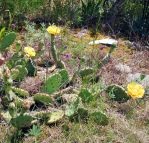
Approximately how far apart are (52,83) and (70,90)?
0.64 feet

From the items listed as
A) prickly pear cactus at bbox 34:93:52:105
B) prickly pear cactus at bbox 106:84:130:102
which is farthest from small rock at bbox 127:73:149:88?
prickly pear cactus at bbox 34:93:52:105

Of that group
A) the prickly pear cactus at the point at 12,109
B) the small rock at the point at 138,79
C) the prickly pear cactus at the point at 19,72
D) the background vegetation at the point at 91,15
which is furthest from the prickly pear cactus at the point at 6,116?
the background vegetation at the point at 91,15

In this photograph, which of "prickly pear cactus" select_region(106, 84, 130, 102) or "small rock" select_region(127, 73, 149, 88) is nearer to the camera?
"prickly pear cactus" select_region(106, 84, 130, 102)

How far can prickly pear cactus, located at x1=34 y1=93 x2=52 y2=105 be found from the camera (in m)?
3.45

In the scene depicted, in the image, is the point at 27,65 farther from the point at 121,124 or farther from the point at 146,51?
the point at 146,51

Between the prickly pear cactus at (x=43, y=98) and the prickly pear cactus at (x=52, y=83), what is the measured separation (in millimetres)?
115

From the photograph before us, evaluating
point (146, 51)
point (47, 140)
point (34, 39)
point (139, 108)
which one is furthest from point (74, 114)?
point (146, 51)

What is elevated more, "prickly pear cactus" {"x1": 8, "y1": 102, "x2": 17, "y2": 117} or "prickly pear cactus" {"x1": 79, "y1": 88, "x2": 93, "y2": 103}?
"prickly pear cactus" {"x1": 8, "y1": 102, "x2": 17, "y2": 117}

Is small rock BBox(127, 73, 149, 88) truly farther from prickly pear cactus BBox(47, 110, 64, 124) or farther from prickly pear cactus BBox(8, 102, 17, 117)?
prickly pear cactus BBox(8, 102, 17, 117)

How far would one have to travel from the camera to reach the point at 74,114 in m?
3.49

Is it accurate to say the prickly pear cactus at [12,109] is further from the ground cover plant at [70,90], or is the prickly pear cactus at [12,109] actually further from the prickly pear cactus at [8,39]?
the prickly pear cactus at [8,39]

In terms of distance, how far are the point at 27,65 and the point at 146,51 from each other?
4.52ft

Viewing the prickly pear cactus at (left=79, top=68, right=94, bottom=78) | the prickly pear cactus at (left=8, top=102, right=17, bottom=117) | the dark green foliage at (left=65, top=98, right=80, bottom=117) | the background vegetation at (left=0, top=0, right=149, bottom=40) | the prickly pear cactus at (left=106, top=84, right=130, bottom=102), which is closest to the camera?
the prickly pear cactus at (left=8, top=102, right=17, bottom=117)

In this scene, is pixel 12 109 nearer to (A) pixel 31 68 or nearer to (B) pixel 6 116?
(B) pixel 6 116
